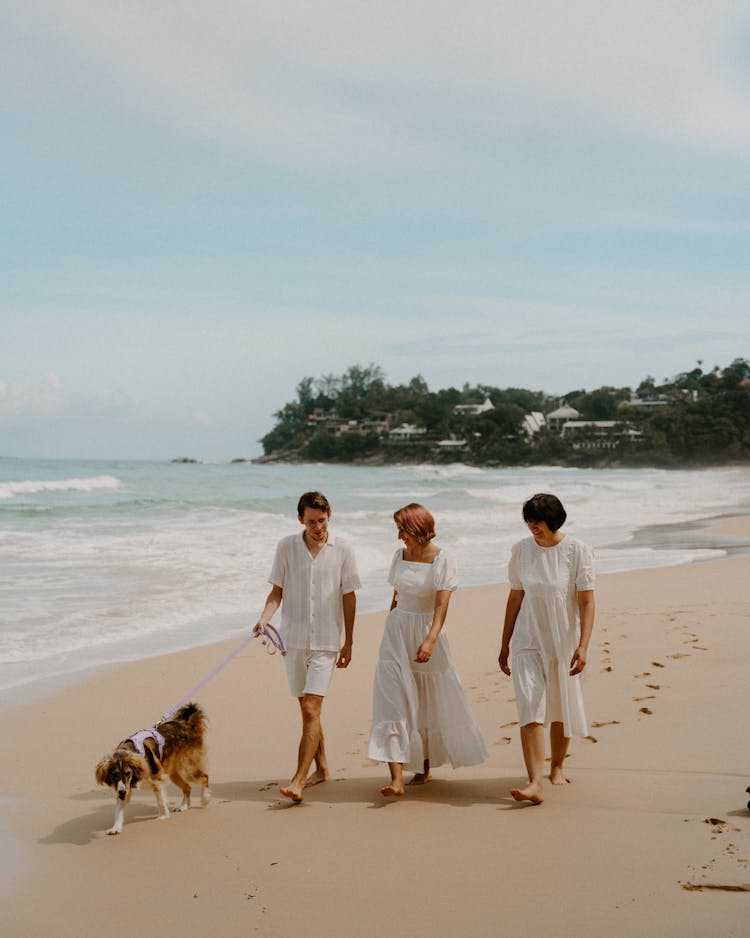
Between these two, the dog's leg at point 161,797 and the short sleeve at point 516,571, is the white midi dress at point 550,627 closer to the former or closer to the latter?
the short sleeve at point 516,571

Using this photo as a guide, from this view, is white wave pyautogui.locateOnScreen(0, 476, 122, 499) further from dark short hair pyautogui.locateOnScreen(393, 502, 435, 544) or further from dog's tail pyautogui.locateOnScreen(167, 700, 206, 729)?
dark short hair pyautogui.locateOnScreen(393, 502, 435, 544)

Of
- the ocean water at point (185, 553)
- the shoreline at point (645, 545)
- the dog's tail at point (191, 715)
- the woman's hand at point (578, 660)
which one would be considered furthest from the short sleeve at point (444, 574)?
the ocean water at point (185, 553)

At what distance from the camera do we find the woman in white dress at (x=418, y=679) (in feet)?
16.2

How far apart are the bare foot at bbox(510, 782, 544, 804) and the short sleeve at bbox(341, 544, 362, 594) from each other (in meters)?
1.37

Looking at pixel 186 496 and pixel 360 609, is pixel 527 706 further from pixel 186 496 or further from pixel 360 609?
pixel 186 496

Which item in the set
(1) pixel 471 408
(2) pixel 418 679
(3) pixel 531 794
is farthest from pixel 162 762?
(1) pixel 471 408

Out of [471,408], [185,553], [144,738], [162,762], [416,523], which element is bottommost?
[185,553]

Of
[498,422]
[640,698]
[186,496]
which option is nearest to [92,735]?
[640,698]

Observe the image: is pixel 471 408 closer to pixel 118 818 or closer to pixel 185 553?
pixel 185 553

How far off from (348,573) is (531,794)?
1.49 m

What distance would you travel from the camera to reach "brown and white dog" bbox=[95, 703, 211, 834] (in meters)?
4.61

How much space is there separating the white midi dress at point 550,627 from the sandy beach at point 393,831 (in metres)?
0.44

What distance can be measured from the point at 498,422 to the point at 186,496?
92.3 m

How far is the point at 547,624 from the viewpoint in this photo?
4867mm
